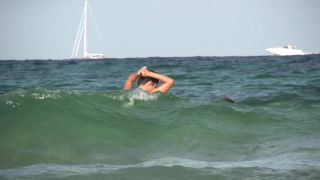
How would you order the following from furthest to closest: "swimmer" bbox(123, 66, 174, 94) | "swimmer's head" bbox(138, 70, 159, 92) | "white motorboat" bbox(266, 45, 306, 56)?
"white motorboat" bbox(266, 45, 306, 56)
"swimmer's head" bbox(138, 70, 159, 92)
"swimmer" bbox(123, 66, 174, 94)


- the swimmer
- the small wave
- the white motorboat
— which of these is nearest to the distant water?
the small wave

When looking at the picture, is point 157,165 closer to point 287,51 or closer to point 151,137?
point 151,137

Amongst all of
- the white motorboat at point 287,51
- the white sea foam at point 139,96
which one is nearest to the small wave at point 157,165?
the white sea foam at point 139,96

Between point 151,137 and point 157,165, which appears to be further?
point 151,137

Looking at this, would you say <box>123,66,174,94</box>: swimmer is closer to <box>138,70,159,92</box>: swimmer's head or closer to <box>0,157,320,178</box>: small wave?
<box>138,70,159,92</box>: swimmer's head

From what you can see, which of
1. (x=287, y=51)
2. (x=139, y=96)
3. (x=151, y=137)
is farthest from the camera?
(x=287, y=51)

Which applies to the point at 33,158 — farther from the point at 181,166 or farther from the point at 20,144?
the point at 181,166

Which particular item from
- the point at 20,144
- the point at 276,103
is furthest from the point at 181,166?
the point at 276,103

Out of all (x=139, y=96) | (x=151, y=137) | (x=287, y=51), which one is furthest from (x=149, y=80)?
(x=287, y=51)

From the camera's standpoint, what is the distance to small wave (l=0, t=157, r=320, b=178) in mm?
4688

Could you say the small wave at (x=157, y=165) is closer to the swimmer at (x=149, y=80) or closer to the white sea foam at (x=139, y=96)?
the swimmer at (x=149, y=80)

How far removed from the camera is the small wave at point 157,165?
4688 millimetres

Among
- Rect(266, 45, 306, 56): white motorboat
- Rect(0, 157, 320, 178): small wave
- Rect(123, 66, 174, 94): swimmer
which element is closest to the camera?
Rect(0, 157, 320, 178): small wave

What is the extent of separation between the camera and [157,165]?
16.3ft
